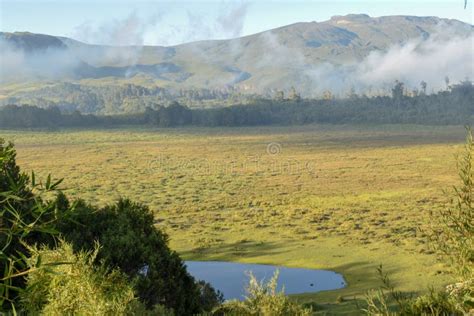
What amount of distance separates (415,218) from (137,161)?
91663 mm

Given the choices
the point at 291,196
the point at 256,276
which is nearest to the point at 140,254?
the point at 256,276

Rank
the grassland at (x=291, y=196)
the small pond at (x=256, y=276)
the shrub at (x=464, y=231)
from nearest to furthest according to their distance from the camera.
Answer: the shrub at (x=464, y=231) < the small pond at (x=256, y=276) < the grassland at (x=291, y=196)

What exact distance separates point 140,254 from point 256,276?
23.1 metres

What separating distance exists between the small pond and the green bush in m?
17.8

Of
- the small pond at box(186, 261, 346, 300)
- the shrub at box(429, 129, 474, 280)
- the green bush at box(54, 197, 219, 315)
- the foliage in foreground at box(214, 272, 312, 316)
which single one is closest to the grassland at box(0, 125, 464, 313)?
the shrub at box(429, 129, 474, 280)

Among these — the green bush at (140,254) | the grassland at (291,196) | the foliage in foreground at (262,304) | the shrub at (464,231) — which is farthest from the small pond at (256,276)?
the shrub at (464,231)

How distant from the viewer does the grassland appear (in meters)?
57.7

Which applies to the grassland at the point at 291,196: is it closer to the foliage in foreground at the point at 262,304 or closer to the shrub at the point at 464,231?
the shrub at the point at 464,231

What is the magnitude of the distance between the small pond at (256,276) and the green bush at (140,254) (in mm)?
17804

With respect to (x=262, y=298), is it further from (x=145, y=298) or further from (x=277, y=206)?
(x=277, y=206)

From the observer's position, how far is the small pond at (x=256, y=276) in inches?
1928

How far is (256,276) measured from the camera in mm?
49875

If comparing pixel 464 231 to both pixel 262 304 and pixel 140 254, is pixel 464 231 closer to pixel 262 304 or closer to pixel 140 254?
pixel 262 304

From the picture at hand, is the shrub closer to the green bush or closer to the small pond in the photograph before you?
the green bush
